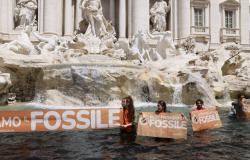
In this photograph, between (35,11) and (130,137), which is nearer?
(130,137)

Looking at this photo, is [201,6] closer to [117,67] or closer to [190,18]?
[190,18]

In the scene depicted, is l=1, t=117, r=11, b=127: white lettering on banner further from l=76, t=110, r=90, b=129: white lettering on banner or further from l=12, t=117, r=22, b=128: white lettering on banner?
l=76, t=110, r=90, b=129: white lettering on banner

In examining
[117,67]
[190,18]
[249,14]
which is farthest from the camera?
[249,14]

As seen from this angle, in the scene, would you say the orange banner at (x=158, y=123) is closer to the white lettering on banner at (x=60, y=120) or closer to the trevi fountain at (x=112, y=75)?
the trevi fountain at (x=112, y=75)

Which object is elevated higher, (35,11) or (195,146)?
(35,11)

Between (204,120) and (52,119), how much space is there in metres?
2.97

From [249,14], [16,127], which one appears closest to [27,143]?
[16,127]

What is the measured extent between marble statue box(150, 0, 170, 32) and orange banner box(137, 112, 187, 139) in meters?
17.3

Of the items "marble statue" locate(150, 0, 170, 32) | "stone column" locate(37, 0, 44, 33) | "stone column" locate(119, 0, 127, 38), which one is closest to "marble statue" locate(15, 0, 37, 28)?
"stone column" locate(37, 0, 44, 33)

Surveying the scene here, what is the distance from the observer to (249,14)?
89.0 ft

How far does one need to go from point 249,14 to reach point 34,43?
15.3 meters

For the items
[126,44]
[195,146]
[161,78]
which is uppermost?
[126,44]

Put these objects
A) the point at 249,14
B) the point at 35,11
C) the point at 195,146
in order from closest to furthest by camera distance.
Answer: the point at 195,146 < the point at 35,11 < the point at 249,14

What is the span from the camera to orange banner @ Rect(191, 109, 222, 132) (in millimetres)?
7734
